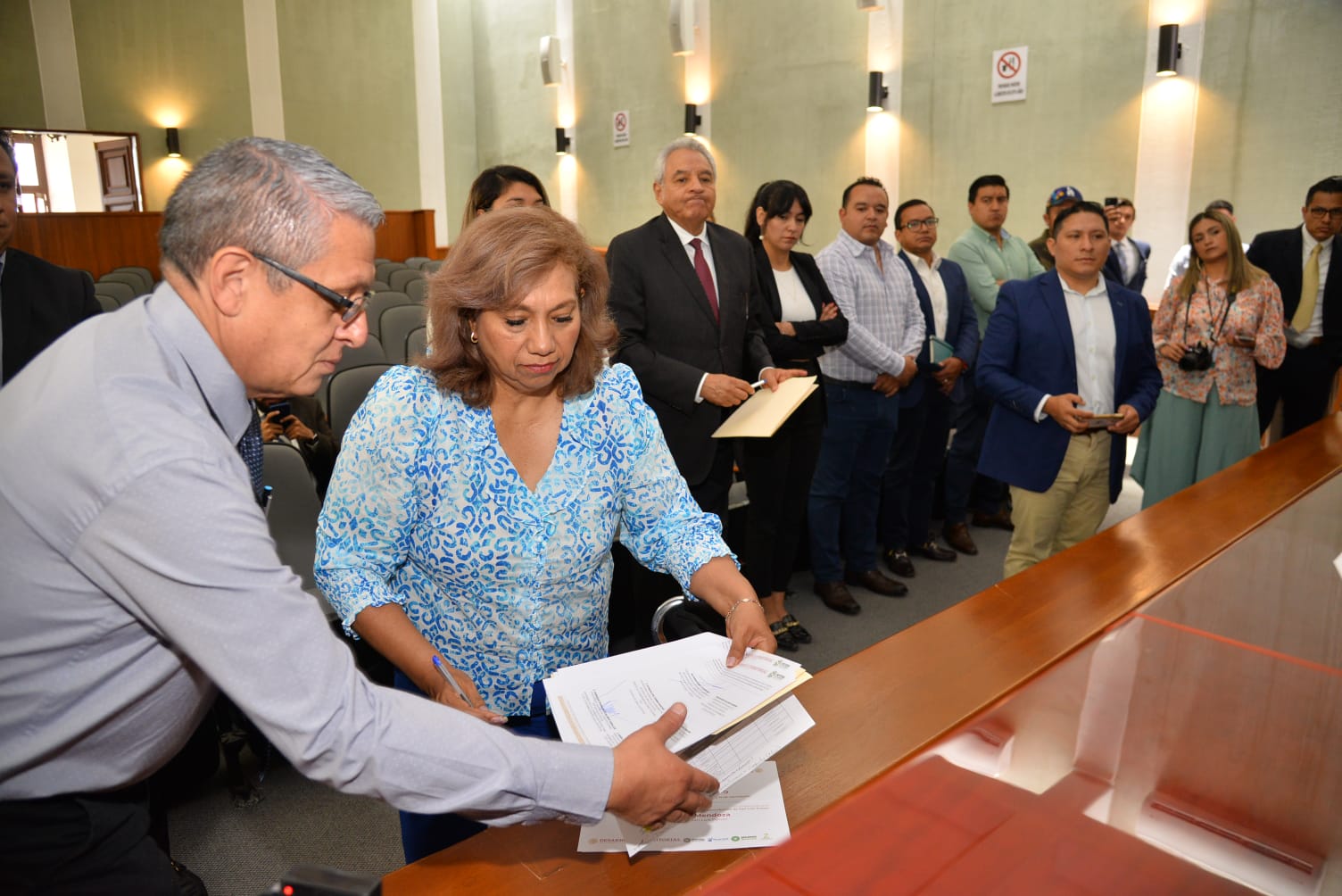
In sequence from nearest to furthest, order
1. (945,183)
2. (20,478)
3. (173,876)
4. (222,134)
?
(20,478)
(173,876)
(945,183)
(222,134)

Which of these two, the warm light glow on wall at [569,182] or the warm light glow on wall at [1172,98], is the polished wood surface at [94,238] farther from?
the warm light glow on wall at [1172,98]

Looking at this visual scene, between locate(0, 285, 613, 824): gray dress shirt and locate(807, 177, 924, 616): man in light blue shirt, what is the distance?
293 cm

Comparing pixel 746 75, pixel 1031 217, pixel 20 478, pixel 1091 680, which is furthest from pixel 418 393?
pixel 746 75

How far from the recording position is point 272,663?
0.83 metres

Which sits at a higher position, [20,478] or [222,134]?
[222,134]

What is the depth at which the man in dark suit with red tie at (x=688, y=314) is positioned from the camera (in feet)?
9.81

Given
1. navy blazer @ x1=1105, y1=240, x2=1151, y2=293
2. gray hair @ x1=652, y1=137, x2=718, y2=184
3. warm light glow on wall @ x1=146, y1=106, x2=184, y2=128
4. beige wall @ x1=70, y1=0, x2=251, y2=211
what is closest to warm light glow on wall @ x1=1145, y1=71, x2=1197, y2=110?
navy blazer @ x1=1105, y1=240, x2=1151, y2=293

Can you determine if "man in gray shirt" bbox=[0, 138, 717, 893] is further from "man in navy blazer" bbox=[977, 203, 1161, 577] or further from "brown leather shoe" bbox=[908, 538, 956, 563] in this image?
"brown leather shoe" bbox=[908, 538, 956, 563]

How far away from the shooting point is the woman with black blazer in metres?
3.46

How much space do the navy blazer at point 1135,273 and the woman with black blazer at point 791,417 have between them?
1957 millimetres

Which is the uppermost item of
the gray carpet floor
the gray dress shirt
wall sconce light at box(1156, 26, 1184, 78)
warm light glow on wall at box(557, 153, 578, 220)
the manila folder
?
wall sconce light at box(1156, 26, 1184, 78)

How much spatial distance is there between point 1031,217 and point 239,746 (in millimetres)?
7802

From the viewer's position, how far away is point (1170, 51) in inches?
285

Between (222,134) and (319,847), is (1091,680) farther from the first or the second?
(222,134)
